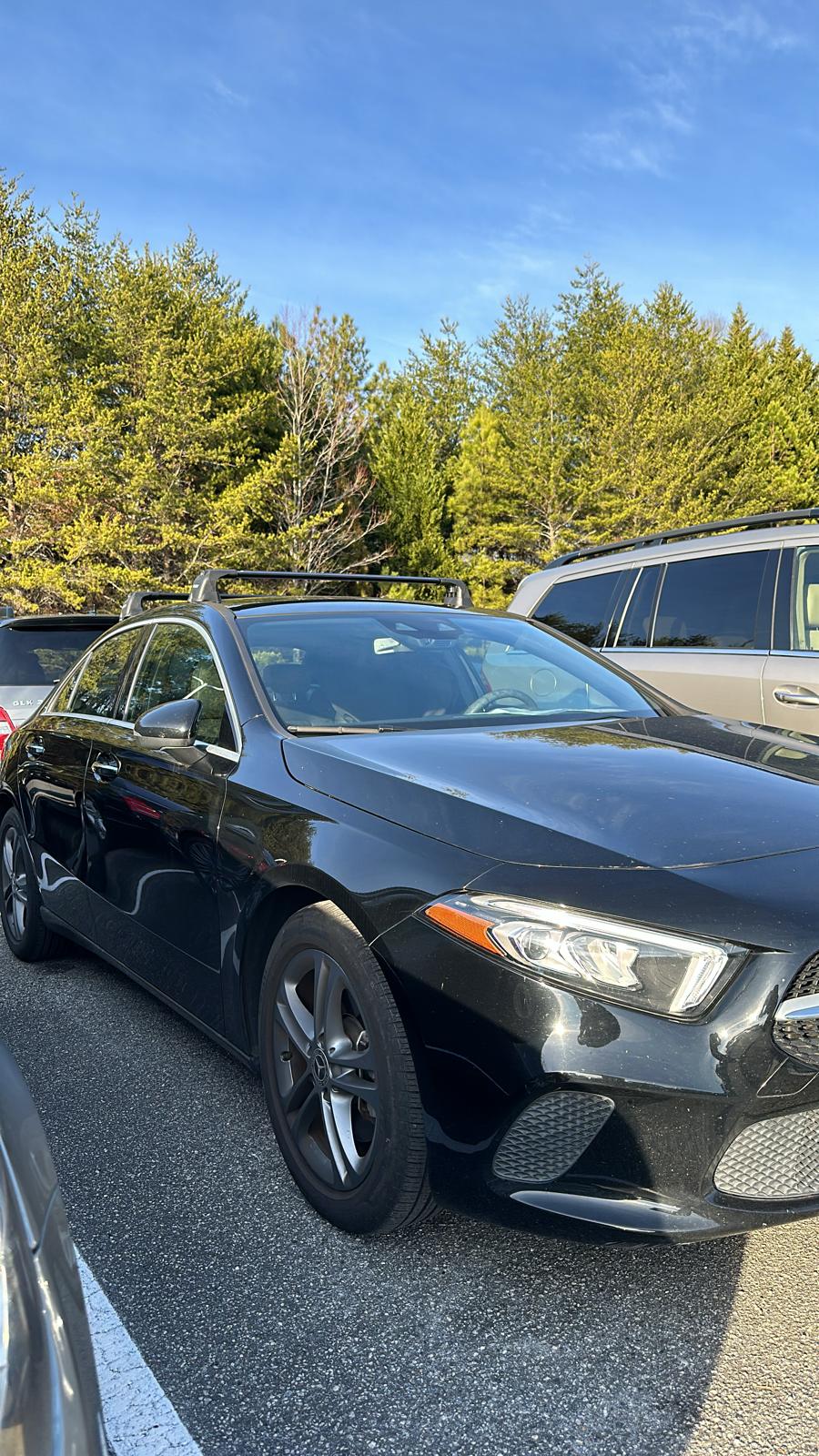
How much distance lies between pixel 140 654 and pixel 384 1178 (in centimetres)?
240

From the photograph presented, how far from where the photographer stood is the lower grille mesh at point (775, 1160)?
1.93 m

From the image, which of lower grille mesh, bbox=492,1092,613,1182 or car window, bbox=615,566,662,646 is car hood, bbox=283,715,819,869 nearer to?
lower grille mesh, bbox=492,1092,613,1182

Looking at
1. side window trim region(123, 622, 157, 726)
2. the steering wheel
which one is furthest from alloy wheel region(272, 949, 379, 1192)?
side window trim region(123, 622, 157, 726)

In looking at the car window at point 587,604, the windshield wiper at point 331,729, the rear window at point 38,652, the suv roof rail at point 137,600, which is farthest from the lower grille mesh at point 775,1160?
the rear window at point 38,652

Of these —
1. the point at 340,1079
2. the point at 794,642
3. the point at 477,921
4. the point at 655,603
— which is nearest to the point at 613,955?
the point at 477,921

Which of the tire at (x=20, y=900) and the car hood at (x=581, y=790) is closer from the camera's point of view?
the car hood at (x=581, y=790)

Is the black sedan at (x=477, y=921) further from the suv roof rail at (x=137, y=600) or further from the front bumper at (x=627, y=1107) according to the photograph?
the suv roof rail at (x=137, y=600)

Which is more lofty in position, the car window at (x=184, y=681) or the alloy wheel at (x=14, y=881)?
the car window at (x=184, y=681)

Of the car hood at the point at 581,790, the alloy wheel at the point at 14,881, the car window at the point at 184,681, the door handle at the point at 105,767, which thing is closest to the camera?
the car hood at the point at 581,790

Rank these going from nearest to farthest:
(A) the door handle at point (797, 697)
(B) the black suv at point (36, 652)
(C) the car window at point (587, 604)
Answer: (A) the door handle at point (797, 697) < (C) the car window at point (587, 604) < (B) the black suv at point (36, 652)

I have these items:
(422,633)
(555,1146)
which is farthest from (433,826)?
(422,633)

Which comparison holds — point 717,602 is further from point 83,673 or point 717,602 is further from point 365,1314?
point 365,1314

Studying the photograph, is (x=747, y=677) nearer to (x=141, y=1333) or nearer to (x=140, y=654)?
(x=140, y=654)

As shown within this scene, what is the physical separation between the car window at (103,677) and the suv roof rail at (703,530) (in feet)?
10.3
